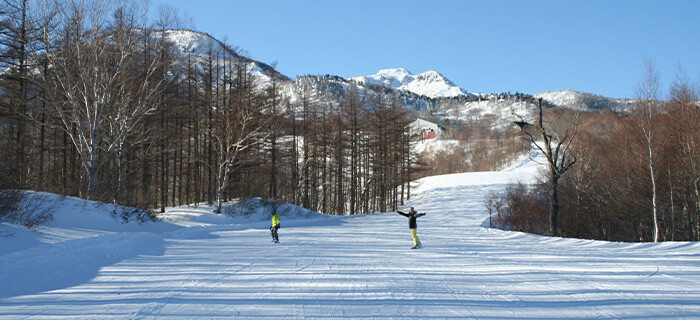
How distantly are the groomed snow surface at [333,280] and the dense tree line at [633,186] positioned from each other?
1437 cm

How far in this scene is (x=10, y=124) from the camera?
2406cm

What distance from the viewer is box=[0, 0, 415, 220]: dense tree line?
64.7ft

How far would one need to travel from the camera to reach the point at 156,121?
1272 inches

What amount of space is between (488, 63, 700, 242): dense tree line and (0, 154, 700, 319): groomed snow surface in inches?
566

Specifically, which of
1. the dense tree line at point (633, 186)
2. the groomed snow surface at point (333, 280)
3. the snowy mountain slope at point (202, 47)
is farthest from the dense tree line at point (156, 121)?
the dense tree line at point (633, 186)

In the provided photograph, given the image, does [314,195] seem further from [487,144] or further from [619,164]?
[487,144]

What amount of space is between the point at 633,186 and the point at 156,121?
40.4m

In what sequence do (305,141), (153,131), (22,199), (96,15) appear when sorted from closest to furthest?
(22,199) < (96,15) < (153,131) < (305,141)

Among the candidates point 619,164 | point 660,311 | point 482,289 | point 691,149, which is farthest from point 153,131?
point 619,164

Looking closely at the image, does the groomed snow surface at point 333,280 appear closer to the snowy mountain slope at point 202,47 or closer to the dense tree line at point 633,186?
the dense tree line at point 633,186

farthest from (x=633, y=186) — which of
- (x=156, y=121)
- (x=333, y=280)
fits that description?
(x=156, y=121)

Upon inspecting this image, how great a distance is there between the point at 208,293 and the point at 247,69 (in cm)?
2907

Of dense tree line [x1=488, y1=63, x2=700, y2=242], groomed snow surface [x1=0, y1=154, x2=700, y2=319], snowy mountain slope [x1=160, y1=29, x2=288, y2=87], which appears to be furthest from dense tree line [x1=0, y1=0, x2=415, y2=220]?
dense tree line [x1=488, y1=63, x2=700, y2=242]

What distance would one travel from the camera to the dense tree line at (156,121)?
776 inches
